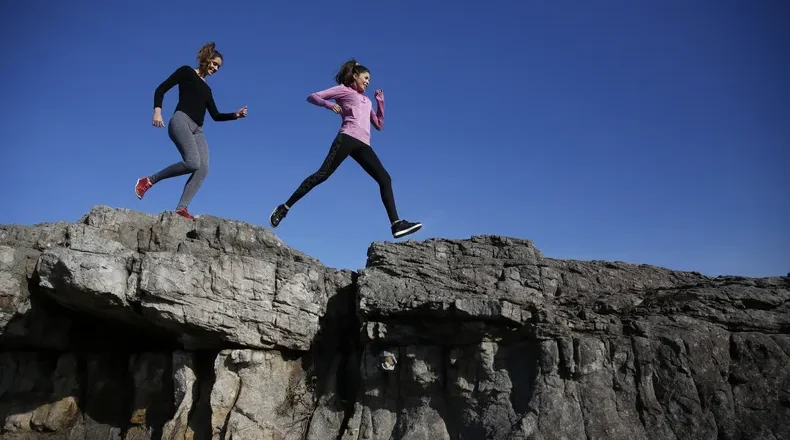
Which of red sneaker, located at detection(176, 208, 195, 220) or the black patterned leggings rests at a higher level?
the black patterned leggings

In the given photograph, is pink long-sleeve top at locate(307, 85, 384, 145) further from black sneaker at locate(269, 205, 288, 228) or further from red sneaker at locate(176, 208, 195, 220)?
red sneaker at locate(176, 208, 195, 220)

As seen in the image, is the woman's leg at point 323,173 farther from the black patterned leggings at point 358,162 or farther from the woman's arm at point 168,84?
the woman's arm at point 168,84

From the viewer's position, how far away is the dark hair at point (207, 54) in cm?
1148

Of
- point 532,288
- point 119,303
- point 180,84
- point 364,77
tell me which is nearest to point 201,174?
point 180,84

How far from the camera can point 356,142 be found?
435 inches

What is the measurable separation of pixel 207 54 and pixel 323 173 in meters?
3.15

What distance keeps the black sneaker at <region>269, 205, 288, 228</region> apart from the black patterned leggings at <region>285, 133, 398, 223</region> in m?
0.12

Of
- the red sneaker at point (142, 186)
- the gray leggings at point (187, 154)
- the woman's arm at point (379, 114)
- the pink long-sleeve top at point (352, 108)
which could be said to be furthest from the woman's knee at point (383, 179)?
the red sneaker at point (142, 186)

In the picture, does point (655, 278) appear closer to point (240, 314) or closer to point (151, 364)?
point (240, 314)

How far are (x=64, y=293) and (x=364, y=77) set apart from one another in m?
6.21

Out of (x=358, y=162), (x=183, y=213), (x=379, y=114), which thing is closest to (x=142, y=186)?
(x=183, y=213)

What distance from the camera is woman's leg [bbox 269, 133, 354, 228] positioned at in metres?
10.8

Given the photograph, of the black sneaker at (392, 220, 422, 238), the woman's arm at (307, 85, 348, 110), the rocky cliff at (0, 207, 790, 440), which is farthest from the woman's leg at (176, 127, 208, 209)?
the black sneaker at (392, 220, 422, 238)

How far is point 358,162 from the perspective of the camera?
11281 millimetres
